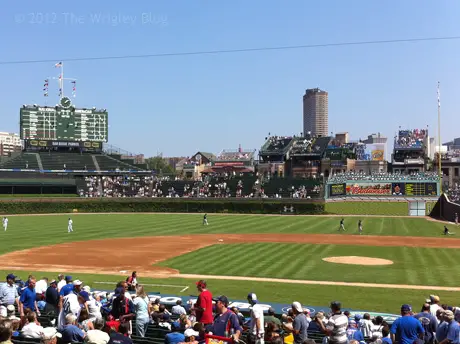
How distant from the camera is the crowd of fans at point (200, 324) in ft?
27.7

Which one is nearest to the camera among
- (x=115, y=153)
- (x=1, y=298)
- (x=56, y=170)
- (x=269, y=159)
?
(x=1, y=298)

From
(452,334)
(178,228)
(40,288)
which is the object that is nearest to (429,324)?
(452,334)

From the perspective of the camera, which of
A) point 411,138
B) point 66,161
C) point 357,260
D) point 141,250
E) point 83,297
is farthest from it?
point 411,138

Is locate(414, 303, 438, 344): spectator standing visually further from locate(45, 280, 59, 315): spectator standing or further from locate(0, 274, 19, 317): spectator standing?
locate(0, 274, 19, 317): spectator standing

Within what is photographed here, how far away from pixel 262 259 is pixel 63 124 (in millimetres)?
69961

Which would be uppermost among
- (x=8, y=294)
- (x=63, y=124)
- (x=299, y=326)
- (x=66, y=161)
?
(x=63, y=124)

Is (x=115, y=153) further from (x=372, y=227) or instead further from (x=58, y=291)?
(x=58, y=291)

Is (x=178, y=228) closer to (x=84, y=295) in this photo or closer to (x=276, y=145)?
(x=84, y=295)

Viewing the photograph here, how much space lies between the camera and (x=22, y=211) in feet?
217

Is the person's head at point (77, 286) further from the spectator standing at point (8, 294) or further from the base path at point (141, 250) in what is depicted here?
the base path at point (141, 250)

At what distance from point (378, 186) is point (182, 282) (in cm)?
5036

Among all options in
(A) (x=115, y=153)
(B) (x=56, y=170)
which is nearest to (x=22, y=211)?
(B) (x=56, y=170)

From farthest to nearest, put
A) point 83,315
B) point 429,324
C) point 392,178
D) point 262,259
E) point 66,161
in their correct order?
point 66,161
point 392,178
point 262,259
point 83,315
point 429,324

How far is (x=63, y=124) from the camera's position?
87562 millimetres
